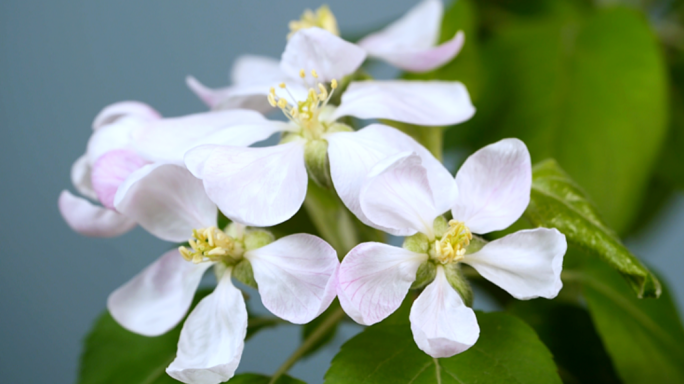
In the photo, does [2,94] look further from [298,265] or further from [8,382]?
[298,265]

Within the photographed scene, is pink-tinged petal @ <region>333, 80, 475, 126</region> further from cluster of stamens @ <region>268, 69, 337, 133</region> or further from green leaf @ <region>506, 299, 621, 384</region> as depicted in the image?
green leaf @ <region>506, 299, 621, 384</region>

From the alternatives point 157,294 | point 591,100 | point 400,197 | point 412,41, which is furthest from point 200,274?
point 591,100

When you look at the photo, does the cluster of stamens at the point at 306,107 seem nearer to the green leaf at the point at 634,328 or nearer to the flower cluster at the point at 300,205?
the flower cluster at the point at 300,205

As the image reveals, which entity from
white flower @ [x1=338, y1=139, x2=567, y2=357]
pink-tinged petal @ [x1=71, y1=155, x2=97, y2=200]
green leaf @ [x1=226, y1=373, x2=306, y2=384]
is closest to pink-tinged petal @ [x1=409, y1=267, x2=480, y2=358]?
white flower @ [x1=338, y1=139, x2=567, y2=357]

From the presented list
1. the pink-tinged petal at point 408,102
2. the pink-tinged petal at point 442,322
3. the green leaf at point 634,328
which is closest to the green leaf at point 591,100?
the green leaf at point 634,328

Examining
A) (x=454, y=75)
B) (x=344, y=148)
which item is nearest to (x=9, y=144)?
(x=454, y=75)

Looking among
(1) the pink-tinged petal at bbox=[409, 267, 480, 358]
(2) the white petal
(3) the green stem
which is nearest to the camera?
(1) the pink-tinged petal at bbox=[409, 267, 480, 358]
